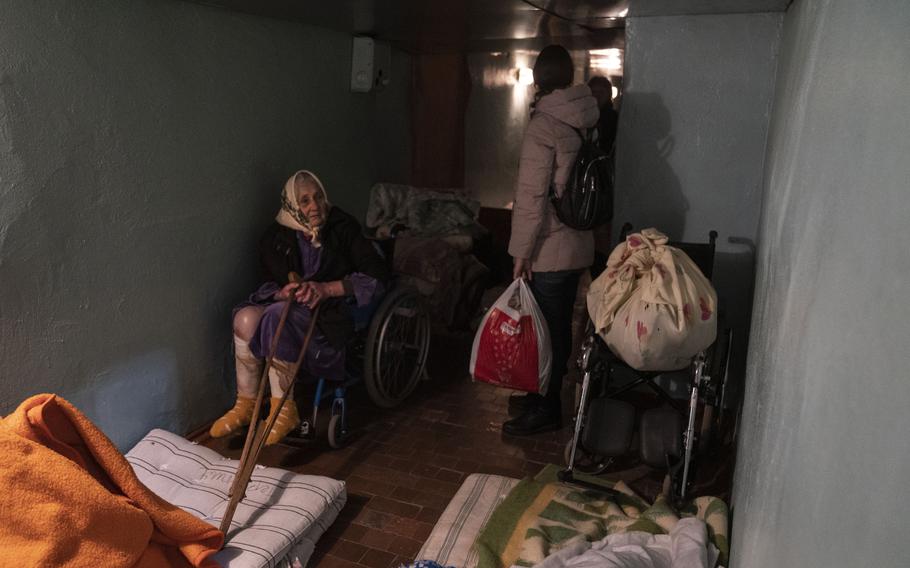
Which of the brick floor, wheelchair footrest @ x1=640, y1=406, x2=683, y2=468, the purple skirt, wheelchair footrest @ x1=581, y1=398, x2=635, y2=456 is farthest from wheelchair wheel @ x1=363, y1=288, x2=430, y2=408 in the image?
wheelchair footrest @ x1=640, y1=406, x2=683, y2=468

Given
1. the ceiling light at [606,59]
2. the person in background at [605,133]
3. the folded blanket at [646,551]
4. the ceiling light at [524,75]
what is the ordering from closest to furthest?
the folded blanket at [646,551] < the person in background at [605,133] < the ceiling light at [606,59] < the ceiling light at [524,75]

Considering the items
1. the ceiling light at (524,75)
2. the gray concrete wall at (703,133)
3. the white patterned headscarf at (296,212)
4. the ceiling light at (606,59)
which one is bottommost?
the white patterned headscarf at (296,212)

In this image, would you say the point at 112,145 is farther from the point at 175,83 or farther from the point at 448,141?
the point at 448,141

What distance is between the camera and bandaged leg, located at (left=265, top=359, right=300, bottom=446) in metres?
3.34

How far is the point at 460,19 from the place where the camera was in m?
4.06

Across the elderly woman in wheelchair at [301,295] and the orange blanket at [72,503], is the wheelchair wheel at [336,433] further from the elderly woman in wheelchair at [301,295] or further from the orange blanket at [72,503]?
the orange blanket at [72,503]

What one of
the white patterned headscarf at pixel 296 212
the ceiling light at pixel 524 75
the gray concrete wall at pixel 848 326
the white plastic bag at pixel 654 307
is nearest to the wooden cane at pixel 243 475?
the white patterned headscarf at pixel 296 212

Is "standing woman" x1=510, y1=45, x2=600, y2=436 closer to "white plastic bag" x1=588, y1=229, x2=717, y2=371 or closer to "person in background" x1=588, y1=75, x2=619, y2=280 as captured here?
"white plastic bag" x1=588, y1=229, x2=717, y2=371

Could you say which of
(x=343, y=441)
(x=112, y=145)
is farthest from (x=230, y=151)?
(x=343, y=441)

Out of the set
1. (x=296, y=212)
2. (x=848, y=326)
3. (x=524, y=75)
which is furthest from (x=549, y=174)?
(x=524, y=75)

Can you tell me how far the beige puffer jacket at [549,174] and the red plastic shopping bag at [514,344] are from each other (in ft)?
0.68

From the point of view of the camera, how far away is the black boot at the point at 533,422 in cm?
367

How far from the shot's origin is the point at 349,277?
11.6 feet

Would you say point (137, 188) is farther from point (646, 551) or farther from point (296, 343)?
point (646, 551)
